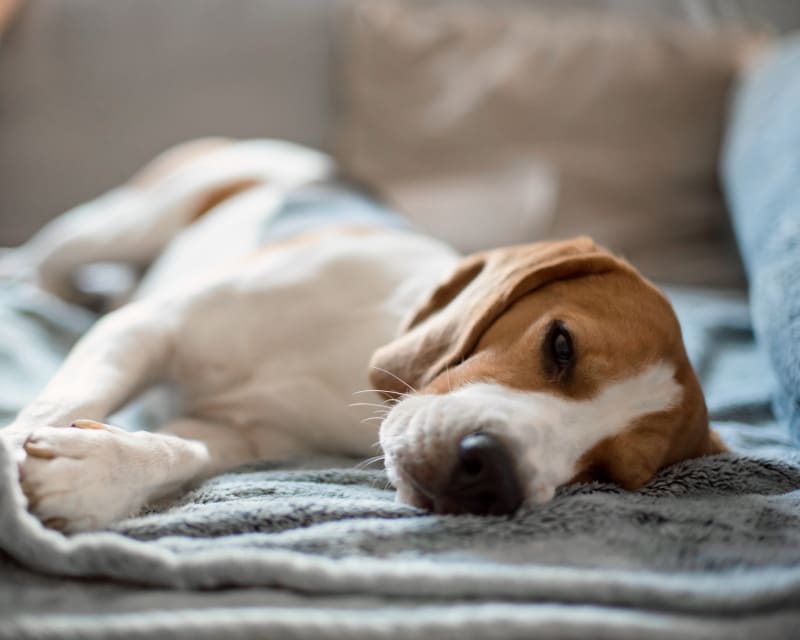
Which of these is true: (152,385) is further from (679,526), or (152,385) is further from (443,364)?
(679,526)

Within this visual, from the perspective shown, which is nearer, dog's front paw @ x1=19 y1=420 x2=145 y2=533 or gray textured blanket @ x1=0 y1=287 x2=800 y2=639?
gray textured blanket @ x1=0 y1=287 x2=800 y2=639

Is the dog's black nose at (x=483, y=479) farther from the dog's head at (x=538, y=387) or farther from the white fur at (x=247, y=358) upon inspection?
the white fur at (x=247, y=358)

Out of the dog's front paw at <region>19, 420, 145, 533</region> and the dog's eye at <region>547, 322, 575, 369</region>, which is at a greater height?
the dog's eye at <region>547, 322, 575, 369</region>

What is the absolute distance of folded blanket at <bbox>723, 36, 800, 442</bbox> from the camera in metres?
1.81

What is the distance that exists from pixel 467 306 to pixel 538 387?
241mm

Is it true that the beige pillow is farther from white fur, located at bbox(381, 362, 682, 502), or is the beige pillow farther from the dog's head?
white fur, located at bbox(381, 362, 682, 502)

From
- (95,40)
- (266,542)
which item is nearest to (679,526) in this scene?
(266,542)

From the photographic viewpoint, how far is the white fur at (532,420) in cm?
140

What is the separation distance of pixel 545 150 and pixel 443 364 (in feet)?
6.62

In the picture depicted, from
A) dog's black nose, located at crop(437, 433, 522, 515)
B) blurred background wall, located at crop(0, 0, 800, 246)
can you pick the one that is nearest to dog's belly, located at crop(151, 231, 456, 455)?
dog's black nose, located at crop(437, 433, 522, 515)

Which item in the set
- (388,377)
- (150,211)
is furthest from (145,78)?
(388,377)

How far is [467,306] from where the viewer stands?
171 centimetres

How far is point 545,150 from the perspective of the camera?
3426 millimetres

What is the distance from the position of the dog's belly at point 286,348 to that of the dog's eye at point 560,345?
49 centimetres
